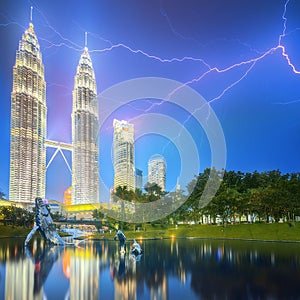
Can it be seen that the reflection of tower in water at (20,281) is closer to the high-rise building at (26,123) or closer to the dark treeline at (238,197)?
the dark treeline at (238,197)

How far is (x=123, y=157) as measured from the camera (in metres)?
65.2

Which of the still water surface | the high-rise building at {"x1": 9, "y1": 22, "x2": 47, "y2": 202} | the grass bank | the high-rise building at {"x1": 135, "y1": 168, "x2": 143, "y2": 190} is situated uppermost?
the high-rise building at {"x1": 9, "y1": 22, "x2": 47, "y2": 202}

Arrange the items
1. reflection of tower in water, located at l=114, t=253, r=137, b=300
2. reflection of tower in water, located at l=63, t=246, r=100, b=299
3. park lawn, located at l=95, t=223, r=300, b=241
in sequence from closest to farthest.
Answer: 1. reflection of tower in water, located at l=114, t=253, r=137, b=300
2. reflection of tower in water, located at l=63, t=246, r=100, b=299
3. park lawn, located at l=95, t=223, r=300, b=241

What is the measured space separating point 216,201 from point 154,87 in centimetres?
1879

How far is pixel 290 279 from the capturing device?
42.4 ft

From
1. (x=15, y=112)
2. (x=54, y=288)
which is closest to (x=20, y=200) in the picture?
(x=15, y=112)

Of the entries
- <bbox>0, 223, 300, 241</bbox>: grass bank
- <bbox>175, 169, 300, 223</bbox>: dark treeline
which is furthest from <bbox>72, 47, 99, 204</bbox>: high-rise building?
<bbox>175, 169, 300, 223</bbox>: dark treeline

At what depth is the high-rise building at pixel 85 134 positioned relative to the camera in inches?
4119

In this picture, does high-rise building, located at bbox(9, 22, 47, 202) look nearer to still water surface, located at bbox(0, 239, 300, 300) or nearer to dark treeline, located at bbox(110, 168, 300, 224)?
dark treeline, located at bbox(110, 168, 300, 224)

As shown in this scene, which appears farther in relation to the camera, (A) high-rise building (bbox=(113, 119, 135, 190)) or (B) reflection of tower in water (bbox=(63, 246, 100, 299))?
(A) high-rise building (bbox=(113, 119, 135, 190))

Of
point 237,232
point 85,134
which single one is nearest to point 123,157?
point 237,232

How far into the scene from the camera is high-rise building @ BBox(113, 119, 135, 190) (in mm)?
65438

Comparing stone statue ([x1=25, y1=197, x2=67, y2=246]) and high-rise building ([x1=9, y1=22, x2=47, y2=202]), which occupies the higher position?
high-rise building ([x1=9, y1=22, x2=47, y2=202])

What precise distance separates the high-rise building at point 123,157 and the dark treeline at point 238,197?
40.5 ft
